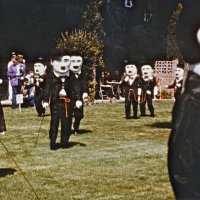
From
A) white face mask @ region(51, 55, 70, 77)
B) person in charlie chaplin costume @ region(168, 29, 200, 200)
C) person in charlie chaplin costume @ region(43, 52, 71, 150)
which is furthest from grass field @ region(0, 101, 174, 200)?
person in charlie chaplin costume @ region(168, 29, 200, 200)

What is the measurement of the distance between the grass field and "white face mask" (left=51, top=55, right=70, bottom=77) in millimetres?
1398

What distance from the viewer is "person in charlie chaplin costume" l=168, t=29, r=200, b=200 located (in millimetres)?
3539

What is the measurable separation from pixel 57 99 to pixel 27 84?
8464 millimetres

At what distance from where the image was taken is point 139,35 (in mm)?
25781

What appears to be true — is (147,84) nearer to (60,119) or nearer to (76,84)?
(76,84)

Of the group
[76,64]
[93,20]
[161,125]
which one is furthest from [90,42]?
[76,64]

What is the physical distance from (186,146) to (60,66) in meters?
6.67

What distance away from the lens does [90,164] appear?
936 cm

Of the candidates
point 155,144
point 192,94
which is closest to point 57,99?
point 155,144

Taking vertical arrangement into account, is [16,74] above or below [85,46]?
below

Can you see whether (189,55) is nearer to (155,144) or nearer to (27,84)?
(155,144)

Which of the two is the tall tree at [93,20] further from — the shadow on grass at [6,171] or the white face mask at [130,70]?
the shadow on grass at [6,171]

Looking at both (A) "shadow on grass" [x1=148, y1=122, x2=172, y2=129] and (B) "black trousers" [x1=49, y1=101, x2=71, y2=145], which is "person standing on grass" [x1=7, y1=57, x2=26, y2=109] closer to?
(A) "shadow on grass" [x1=148, y1=122, x2=172, y2=129]

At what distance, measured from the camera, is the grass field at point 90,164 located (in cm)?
761
